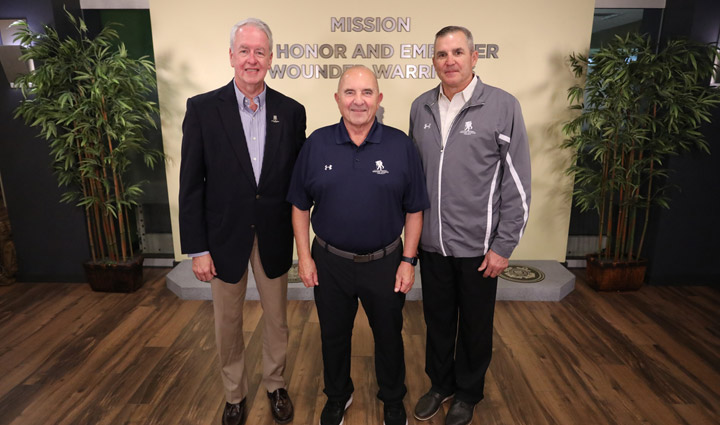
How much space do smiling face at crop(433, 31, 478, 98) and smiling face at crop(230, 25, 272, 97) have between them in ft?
2.46

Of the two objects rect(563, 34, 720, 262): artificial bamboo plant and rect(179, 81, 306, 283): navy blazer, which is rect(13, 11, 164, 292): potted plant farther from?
rect(563, 34, 720, 262): artificial bamboo plant

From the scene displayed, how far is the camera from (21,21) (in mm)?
3250

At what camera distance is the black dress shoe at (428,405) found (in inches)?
90.3

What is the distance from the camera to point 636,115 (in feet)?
11.4

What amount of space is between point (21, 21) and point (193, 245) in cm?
259

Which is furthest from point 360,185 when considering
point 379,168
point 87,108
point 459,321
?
point 87,108

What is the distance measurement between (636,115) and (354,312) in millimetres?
2829

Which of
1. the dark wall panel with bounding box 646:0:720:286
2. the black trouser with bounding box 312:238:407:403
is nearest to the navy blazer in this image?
the black trouser with bounding box 312:238:407:403

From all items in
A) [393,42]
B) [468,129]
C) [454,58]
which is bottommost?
[468,129]

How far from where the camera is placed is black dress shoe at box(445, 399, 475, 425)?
7.35 feet

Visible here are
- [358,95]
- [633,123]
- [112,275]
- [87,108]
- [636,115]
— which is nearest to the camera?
[358,95]

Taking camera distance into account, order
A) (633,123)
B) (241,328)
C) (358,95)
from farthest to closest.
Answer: (633,123)
(241,328)
(358,95)

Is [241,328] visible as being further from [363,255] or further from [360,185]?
[360,185]

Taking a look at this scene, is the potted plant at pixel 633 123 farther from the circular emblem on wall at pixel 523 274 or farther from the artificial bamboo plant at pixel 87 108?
the artificial bamboo plant at pixel 87 108
